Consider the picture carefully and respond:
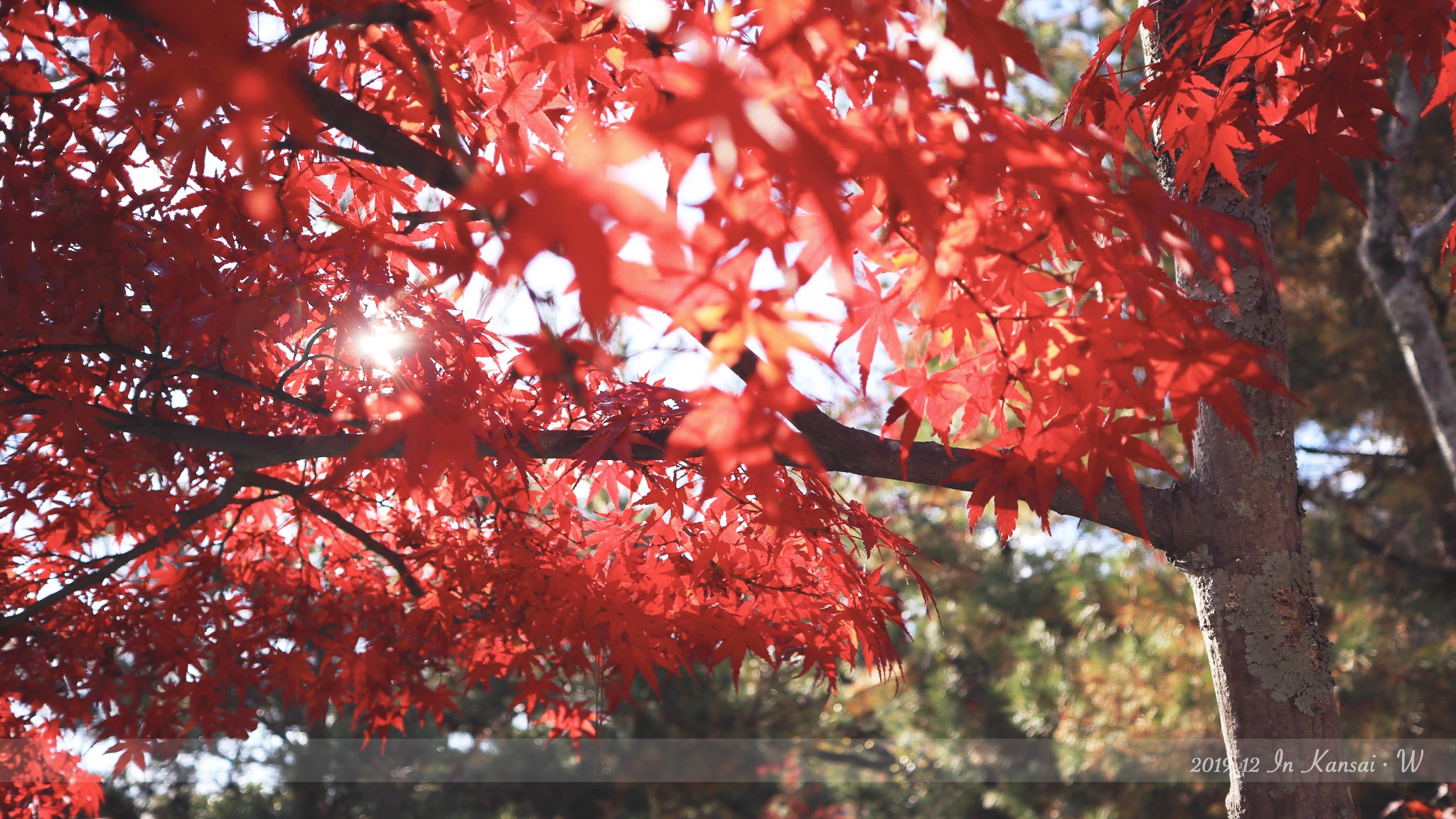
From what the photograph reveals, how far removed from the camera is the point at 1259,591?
180 cm

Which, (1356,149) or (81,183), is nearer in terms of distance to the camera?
(1356,149)

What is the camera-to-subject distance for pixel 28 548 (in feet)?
8.18

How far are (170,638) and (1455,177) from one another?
7656 millimetres

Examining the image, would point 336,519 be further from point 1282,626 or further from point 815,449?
point 1282,626

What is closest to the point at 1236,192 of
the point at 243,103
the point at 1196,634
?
the point at 243,103

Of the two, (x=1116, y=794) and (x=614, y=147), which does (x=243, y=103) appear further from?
(x=1116, y=794)

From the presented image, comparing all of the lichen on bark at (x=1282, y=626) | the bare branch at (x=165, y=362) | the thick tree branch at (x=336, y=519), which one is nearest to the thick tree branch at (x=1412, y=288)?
the lichen on bark at (x=1282, y=626)

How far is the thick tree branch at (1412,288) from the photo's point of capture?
167 inches

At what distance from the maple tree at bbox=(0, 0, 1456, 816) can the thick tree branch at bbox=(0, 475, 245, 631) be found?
0.05ft

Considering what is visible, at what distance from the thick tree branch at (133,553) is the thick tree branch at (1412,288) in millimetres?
4885

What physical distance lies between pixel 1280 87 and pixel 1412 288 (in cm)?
342

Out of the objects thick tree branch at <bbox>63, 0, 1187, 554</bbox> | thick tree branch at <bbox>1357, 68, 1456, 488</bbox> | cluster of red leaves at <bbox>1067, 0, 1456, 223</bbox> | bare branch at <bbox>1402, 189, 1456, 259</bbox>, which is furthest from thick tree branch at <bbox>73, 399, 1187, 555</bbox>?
bare branch at <bbox>1402, 189, 1456, 259</bbox>

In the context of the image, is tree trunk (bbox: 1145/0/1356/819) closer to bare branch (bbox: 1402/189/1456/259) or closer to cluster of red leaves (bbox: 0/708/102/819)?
cluster of red leaves (bbox: 0/708/102/819)

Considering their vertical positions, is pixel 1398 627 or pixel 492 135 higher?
pixel 492 135
